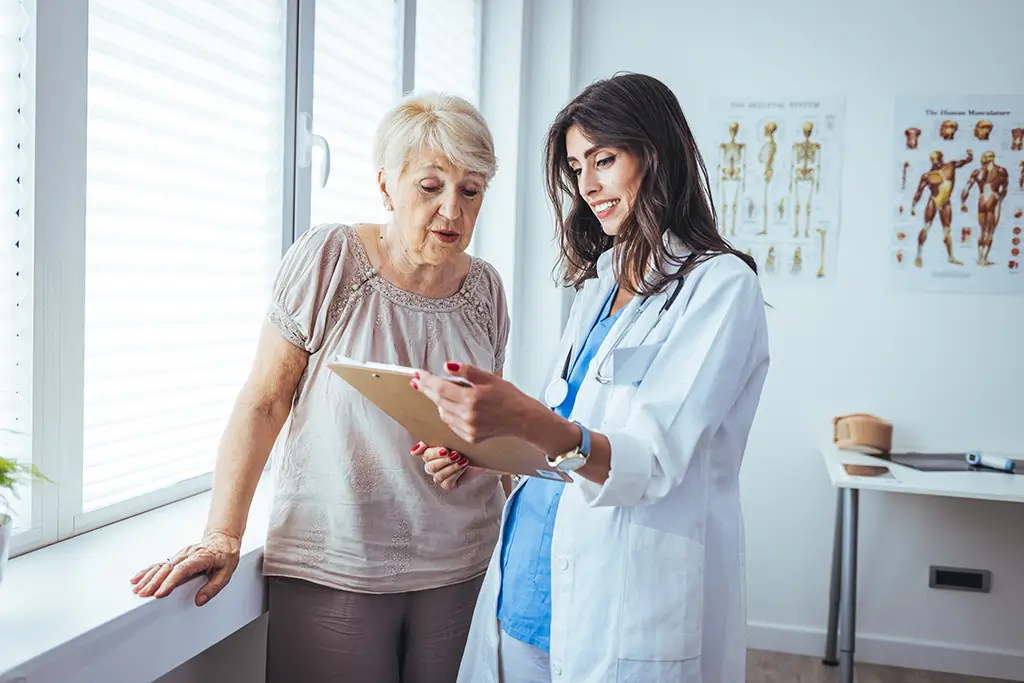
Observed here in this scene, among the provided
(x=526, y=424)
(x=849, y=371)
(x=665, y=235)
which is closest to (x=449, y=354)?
(x=665, y=235)

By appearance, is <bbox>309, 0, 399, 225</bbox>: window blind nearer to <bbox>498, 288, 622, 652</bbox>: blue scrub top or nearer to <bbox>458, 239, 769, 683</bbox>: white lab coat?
<bbox>498, 288, 622, 652</bbox>: blue scrub top

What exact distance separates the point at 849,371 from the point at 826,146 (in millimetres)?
799

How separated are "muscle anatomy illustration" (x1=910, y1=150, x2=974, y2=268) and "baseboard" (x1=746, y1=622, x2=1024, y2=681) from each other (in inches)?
52.9

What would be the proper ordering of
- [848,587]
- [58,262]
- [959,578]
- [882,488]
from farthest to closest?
[959,578], [848,587], [882,488], [58,262]

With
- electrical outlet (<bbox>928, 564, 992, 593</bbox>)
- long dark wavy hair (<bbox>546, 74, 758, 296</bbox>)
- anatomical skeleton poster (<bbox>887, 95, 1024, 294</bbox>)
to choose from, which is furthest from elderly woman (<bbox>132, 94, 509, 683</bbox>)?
electrical outlet (<bbox>928, 564, 992, 593</bbox>)

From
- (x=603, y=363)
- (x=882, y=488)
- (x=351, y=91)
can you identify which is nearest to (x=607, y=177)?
(x=603, y=363)

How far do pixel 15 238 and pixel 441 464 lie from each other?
27.6 inches

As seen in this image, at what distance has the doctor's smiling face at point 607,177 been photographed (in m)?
1.36

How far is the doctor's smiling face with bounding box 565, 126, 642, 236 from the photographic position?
1363 millimetres

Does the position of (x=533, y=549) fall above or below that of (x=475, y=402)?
below

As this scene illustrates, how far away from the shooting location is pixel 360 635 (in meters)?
1.45

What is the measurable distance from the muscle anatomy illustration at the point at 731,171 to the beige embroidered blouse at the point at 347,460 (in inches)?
80.2

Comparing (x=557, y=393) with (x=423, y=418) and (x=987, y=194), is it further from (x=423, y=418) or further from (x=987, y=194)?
(x=987, y=194)

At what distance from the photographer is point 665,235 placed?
1335 mm
